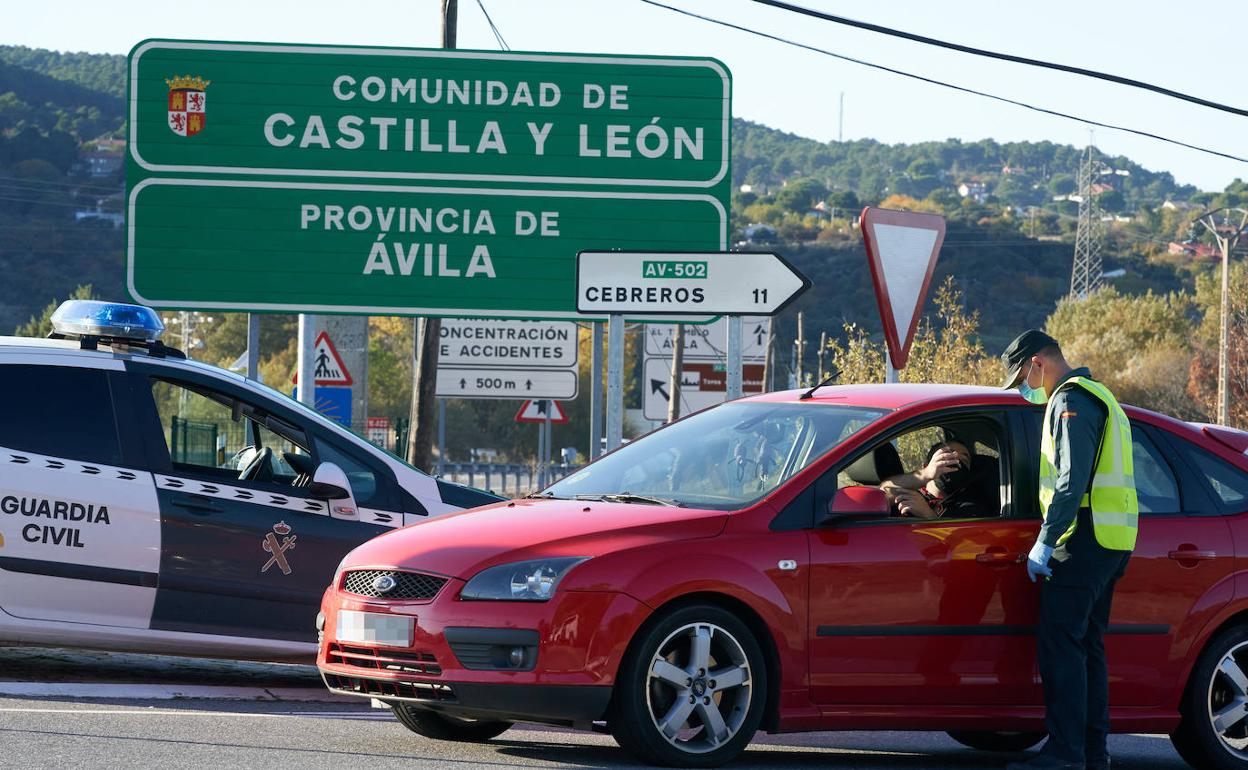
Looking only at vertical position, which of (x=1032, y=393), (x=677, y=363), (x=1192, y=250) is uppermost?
(x=1192, y=250)

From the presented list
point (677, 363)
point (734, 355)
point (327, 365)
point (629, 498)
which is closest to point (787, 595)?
point (629, 498)

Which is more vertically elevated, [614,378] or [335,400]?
[614,378]

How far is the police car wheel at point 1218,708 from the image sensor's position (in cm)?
789

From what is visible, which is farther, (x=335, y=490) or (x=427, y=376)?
(x=427, y=376)

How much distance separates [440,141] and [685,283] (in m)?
5.16

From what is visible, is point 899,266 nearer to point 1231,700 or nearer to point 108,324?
point 1231,700

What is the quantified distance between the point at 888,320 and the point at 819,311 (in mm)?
99805

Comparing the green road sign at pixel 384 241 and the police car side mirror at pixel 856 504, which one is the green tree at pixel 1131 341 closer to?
the green road sign at pixel 384 241

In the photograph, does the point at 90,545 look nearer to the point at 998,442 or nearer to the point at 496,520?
the point at 496,520

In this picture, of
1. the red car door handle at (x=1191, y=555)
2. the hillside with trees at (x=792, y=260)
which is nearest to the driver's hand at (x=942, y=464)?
the red car door handle at (x=1191, y=555)

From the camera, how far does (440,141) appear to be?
16406 millimetres

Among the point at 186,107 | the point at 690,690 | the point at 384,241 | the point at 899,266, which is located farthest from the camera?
the point at 384,241

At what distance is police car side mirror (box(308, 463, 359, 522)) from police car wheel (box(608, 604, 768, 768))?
2.99 metres

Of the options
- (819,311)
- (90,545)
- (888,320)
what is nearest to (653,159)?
(888,320)
